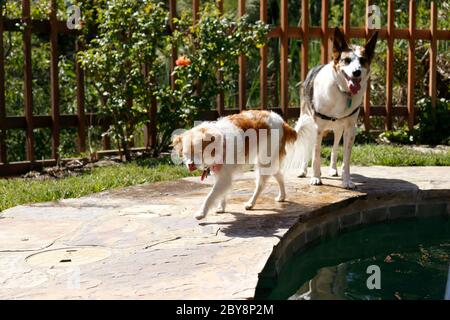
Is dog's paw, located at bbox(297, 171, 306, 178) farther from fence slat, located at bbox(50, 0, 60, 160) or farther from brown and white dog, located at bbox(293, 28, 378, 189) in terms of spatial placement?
fence slat, located at bbox(50, 0, 60, 160)

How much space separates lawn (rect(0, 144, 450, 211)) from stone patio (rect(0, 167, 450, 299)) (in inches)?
13.4

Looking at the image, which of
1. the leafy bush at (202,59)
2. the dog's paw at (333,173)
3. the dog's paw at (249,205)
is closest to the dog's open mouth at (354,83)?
A: the dog's paw at (333,173)

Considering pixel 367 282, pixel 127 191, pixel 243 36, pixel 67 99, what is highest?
pixel 243 36

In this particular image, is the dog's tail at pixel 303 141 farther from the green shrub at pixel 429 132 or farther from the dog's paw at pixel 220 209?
the green shrub at pixel 429 132

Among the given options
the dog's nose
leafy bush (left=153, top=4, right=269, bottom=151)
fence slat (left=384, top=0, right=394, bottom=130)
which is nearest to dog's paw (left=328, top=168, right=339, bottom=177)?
the dog's nose

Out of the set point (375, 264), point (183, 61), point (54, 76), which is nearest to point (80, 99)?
point (54, 76)

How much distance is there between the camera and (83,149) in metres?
8.29

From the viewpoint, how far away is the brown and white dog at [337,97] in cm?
594

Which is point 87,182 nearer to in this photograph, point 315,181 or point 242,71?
point 315,181

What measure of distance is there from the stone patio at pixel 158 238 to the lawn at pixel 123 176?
340 millimetres

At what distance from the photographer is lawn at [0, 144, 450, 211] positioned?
603 centimetres

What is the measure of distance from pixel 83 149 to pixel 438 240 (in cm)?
453
